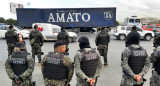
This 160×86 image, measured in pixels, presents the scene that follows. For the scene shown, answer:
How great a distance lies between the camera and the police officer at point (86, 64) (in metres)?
2.49

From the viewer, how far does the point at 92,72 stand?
8.56 ft

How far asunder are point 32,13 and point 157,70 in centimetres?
1787

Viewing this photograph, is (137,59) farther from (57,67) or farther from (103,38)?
(103,38)

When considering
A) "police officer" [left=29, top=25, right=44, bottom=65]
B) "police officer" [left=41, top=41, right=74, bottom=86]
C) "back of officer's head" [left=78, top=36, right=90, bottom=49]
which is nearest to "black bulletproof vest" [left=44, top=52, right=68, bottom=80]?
"police officer" [left=41, top=41, right=74, bottom=86]

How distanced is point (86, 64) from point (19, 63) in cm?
126

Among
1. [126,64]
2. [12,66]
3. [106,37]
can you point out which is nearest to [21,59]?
[12,66]

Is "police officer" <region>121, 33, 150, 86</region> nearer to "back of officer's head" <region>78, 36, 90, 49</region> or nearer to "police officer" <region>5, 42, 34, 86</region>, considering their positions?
"back of officer's head" <region>78, 36, 90, 49</region>

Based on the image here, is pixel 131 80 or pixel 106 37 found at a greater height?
pixel 106 37

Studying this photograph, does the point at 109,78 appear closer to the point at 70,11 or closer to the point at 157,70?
the point at 157,70

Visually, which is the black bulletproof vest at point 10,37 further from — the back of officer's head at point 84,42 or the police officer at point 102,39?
the back of officer's head at point 84,42

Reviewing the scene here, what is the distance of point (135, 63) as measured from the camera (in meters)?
2.73

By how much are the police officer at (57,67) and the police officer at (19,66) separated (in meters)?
0.42

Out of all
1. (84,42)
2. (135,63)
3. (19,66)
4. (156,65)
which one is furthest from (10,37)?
(156,65)

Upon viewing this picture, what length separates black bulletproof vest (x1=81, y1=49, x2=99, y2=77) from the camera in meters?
2.51
